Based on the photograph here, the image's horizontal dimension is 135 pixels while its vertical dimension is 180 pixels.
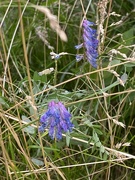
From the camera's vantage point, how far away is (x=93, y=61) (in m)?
0.86

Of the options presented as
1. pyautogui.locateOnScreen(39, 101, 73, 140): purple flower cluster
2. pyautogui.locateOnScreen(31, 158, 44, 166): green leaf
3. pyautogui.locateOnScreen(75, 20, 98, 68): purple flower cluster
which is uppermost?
pyautogui.locateOnScreen(75, 20, 98, 68): purple flower cluster

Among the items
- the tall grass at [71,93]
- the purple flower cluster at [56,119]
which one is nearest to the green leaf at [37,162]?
the tall grass at [71,93]

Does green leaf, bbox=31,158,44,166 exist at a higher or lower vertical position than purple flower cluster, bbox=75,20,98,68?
lower

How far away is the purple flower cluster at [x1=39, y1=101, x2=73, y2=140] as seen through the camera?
2.43 ft

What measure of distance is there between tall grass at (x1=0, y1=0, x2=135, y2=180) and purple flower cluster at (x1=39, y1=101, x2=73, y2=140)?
3cm

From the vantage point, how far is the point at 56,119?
75 centimetres

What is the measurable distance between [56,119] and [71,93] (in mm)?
102

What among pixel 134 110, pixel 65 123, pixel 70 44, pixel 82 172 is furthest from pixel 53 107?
pixel 70 44

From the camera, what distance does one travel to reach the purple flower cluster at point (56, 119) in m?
0.74

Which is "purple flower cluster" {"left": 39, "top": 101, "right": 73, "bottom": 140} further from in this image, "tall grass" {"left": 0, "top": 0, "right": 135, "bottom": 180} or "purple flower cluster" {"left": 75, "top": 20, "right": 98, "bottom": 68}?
"purple flower cluster" {"left": 75, "top": 20, "right": 98, "bottom": 68}

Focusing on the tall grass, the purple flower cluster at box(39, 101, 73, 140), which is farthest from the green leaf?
the purple flower cluster at box(39, 101, 73, 140)

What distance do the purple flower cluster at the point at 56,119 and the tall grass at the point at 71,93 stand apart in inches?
1.3

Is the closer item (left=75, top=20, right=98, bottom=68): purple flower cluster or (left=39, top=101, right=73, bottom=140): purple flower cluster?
(left=39, top=101, right=73, bottom=140): purple flower cluster

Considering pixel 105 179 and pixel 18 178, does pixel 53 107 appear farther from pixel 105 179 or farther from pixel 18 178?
pixel 105 179
